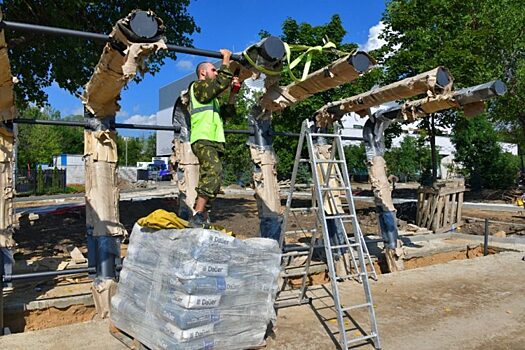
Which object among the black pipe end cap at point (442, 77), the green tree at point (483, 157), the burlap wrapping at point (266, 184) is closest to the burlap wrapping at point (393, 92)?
the black pipe end cap at point (442, 77)

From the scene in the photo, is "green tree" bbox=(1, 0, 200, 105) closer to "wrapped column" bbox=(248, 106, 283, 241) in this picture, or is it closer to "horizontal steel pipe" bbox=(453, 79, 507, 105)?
"wrapped column" bbox=(248, 106, 283, 241)

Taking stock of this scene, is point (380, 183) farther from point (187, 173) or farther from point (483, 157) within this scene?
point (483, 157)

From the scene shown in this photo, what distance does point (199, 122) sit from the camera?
4.37 metres

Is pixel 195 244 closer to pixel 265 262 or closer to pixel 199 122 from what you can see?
pixel 265 262

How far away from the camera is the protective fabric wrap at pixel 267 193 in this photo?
20.2 feet

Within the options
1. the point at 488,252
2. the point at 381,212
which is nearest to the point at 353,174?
the point at 488,252

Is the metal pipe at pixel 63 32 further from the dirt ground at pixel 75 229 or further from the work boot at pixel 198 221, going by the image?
the dirt ground at pixel 75 229

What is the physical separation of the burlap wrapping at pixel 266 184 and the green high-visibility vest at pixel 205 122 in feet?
5.91

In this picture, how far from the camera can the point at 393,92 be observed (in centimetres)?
653

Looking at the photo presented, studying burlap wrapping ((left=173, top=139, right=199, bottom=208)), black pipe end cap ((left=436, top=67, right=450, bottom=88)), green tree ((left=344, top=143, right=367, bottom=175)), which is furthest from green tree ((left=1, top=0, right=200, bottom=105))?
green tree ((left=344, top=143, right=367, bottom=175))

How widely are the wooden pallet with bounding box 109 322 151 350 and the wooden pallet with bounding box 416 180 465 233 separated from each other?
9125 mm

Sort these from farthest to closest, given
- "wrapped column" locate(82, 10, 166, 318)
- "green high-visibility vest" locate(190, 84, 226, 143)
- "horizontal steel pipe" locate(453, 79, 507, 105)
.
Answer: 1. "horizontal steel pipe" locate(453, 79, 507, 105)
2. "wrapped column" locate(82, 10, 166, 318)
3. "green high-visibility vest" locate(190, 84, 226, 143)

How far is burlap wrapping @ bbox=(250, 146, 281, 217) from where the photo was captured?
614 centimetres

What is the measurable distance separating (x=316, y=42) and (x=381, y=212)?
980cm
